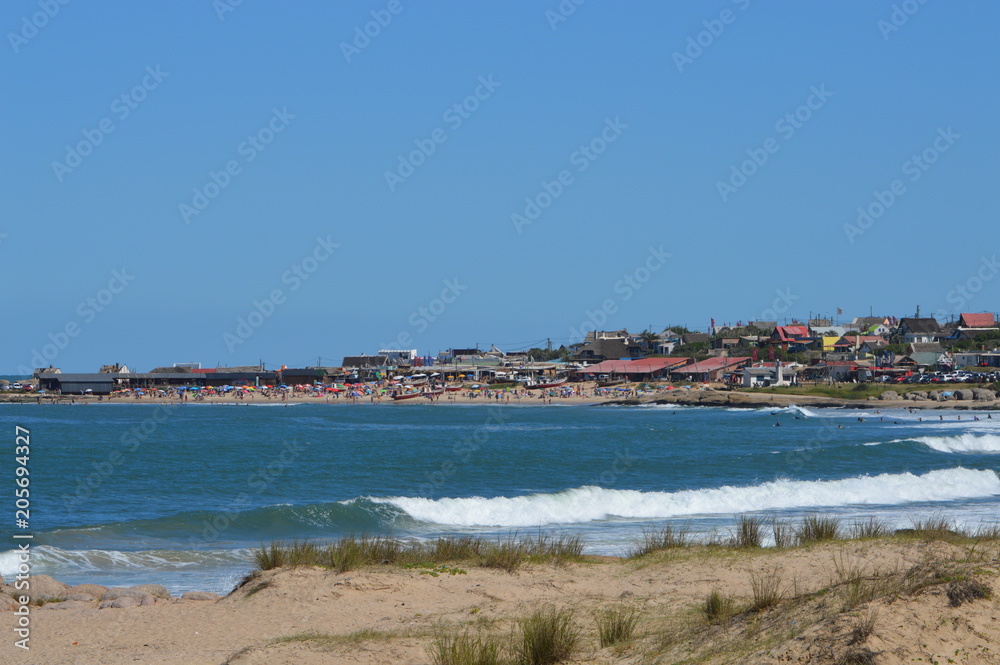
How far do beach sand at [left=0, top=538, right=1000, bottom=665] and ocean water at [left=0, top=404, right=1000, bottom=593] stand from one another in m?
3.67

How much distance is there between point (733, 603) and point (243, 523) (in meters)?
14.6

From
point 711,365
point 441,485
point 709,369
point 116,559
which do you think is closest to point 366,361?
point 711,365

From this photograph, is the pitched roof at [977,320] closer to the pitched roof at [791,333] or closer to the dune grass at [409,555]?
the pitched roof at [791,333]

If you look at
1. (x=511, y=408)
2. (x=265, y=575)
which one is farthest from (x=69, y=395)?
(x=265, y=575)

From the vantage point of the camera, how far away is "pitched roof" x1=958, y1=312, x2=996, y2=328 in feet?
416

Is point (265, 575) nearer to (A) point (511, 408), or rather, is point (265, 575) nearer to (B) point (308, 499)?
(B) point (308, 499)

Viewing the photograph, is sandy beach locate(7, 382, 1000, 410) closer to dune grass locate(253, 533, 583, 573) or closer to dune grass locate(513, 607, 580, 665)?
dune grass locate(253, 533, 583, 573)

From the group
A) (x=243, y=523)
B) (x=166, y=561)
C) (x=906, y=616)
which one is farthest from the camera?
(x=243, y=523)

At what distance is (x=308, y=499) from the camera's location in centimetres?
2683

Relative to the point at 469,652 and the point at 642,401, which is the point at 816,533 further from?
the point at 642,401

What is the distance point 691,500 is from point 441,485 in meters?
8.13

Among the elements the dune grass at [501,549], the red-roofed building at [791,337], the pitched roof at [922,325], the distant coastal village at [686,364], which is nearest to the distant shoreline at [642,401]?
the distant coastal village at [686,364]

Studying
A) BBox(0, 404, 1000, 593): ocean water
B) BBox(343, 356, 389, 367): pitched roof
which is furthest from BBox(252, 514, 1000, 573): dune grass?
BBox(343, 356, 389, 367): pitched roof

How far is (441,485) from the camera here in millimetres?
29656
